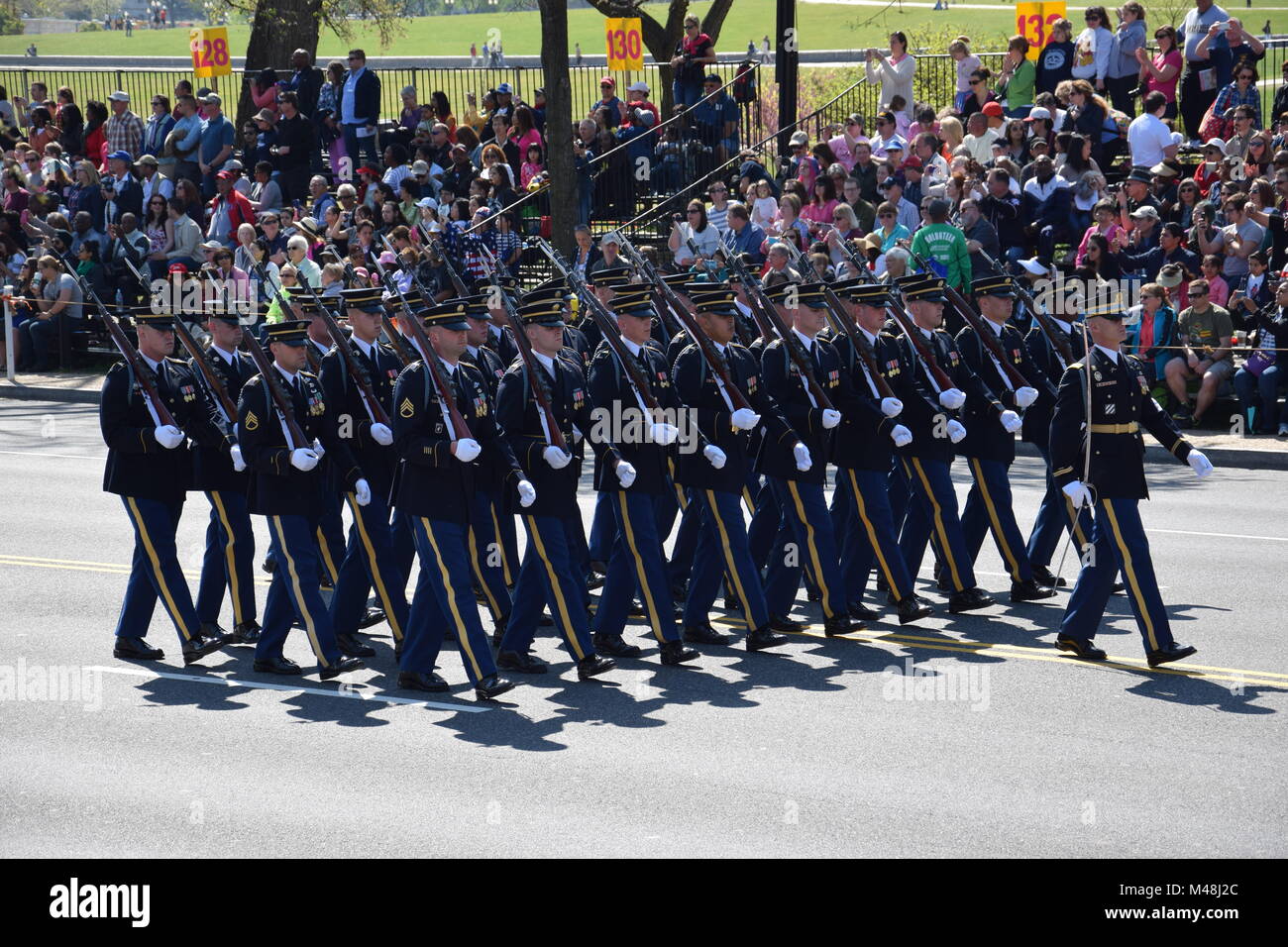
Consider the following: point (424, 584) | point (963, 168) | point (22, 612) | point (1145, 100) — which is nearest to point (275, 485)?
point (424, 584)

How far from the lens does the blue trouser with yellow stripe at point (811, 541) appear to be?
32.4 ft

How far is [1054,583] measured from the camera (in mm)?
10633

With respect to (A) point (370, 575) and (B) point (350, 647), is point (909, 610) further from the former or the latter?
(B) point (350, 647)

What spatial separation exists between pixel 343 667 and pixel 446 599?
3.13 ft

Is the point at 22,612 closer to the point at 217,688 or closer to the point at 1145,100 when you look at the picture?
the point at 217,688

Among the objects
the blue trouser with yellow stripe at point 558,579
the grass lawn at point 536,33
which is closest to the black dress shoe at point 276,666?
the blue trouser with yellow stripe at point 558,579

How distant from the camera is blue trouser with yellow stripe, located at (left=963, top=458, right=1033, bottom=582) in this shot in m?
10.7

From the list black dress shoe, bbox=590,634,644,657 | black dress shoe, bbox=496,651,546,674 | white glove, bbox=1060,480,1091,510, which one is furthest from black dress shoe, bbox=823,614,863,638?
black dress shoe, bbox=496,651,546,674

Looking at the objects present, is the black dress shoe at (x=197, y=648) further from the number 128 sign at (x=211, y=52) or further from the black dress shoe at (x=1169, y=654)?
the number 128 sign at (x=211, y=52)

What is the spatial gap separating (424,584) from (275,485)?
989mm

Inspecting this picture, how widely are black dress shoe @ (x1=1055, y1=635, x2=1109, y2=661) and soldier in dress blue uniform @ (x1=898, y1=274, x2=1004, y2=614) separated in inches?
44.7

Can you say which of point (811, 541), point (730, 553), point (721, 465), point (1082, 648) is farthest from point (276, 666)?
point (1082, 648)

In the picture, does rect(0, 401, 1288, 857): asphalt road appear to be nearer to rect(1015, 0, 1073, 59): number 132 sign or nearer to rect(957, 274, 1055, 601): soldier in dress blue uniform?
rect(957, 274, 1055, 601): soldier in dress blue uniform

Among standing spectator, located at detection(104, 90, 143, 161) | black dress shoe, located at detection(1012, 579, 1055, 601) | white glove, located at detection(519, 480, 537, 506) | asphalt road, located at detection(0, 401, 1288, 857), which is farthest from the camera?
standing spectator, located at detection(104, 90, 143, 161)
